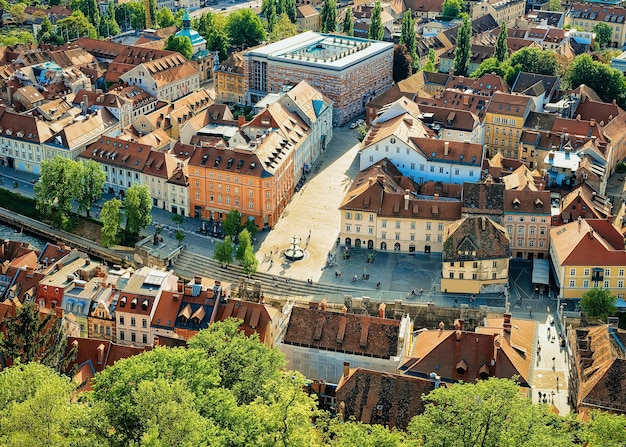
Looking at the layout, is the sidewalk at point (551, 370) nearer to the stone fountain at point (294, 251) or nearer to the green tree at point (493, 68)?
the stone fountain at point (294, 251)

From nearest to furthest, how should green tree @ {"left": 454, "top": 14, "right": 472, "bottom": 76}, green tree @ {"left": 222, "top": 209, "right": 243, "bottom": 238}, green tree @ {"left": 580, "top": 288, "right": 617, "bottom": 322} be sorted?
green tree @ {"left": 580, "top": 288, "right": 617, "bottom": 322}, green tree @ {"left": 222, "top": 209, "right": 243, "bottom": 238}, green tree @ {"left": 454, "top": 14, "right": 472, "bottom": 76}

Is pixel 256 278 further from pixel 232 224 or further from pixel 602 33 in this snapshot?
pixel 602 33

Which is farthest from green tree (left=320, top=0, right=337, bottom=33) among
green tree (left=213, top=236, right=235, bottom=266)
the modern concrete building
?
green tree (left=213, top=236, right=235, bottom=266)

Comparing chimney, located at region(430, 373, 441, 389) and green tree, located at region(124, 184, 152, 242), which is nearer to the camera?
chimney, located at region(430, 373, 441, 389)

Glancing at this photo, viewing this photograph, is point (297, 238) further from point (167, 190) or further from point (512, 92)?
point (512, 92)

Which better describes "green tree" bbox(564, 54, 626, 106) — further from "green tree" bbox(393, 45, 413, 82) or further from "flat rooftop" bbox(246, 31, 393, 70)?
"flat rooftop" bbox(246, 31, 393, 70)

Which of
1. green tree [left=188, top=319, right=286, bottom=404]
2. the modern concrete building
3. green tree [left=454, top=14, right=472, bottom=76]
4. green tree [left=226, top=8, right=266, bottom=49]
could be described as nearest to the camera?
green tree [left=188, top=319, right=286, bottom=404]

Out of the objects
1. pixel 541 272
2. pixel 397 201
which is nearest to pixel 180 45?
pixel 397 201

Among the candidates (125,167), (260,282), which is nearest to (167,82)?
(125,167)
